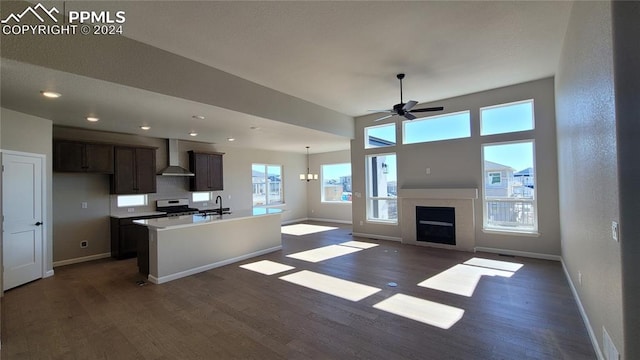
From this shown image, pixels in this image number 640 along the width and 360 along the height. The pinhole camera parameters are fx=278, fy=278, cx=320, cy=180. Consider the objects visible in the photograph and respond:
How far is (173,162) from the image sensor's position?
709cm

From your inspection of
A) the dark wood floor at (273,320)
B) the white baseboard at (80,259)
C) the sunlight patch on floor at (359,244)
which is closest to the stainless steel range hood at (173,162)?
the white baseboard at (80,259)

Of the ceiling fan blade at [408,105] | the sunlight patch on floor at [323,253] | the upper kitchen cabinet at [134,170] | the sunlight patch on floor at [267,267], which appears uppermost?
the ceiling fan blade at [408,105]

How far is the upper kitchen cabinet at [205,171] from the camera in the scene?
746 centimetres

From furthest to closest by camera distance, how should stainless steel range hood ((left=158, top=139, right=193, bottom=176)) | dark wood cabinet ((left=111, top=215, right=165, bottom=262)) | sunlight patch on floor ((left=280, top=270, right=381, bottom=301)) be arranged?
stainless steel range hood ((left=158, top=139, right=193, bottom=176))
dark wood cabinet ((left=111, top=215, right=165, bottom=262))
sunlight patch on floor ((left=280, top=270, right=381, bottom=301))

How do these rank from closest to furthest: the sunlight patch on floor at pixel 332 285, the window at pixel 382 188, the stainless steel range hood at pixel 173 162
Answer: the sunlight patch on floor at pixel 332 285 < the stainless steel range hood at pixel 173 162 < the window at pixel 382 188

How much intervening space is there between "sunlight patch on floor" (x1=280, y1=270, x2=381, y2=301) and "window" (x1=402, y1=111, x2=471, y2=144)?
4.02 metres

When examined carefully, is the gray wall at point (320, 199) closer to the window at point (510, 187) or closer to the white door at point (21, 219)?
the window at point (510, 187)

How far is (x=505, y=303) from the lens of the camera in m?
3.35

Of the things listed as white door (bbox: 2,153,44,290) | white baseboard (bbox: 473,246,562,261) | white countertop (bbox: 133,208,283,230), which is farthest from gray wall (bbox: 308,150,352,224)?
white door (bbox: 2,153,44,290)

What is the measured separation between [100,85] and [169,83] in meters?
0.73

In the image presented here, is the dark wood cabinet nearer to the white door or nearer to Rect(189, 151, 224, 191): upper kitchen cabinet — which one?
the white door

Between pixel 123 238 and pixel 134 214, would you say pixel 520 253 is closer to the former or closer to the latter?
pixel 123 238

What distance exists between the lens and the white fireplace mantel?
19.2 ft

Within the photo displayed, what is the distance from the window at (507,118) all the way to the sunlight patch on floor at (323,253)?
3787 millimetres
